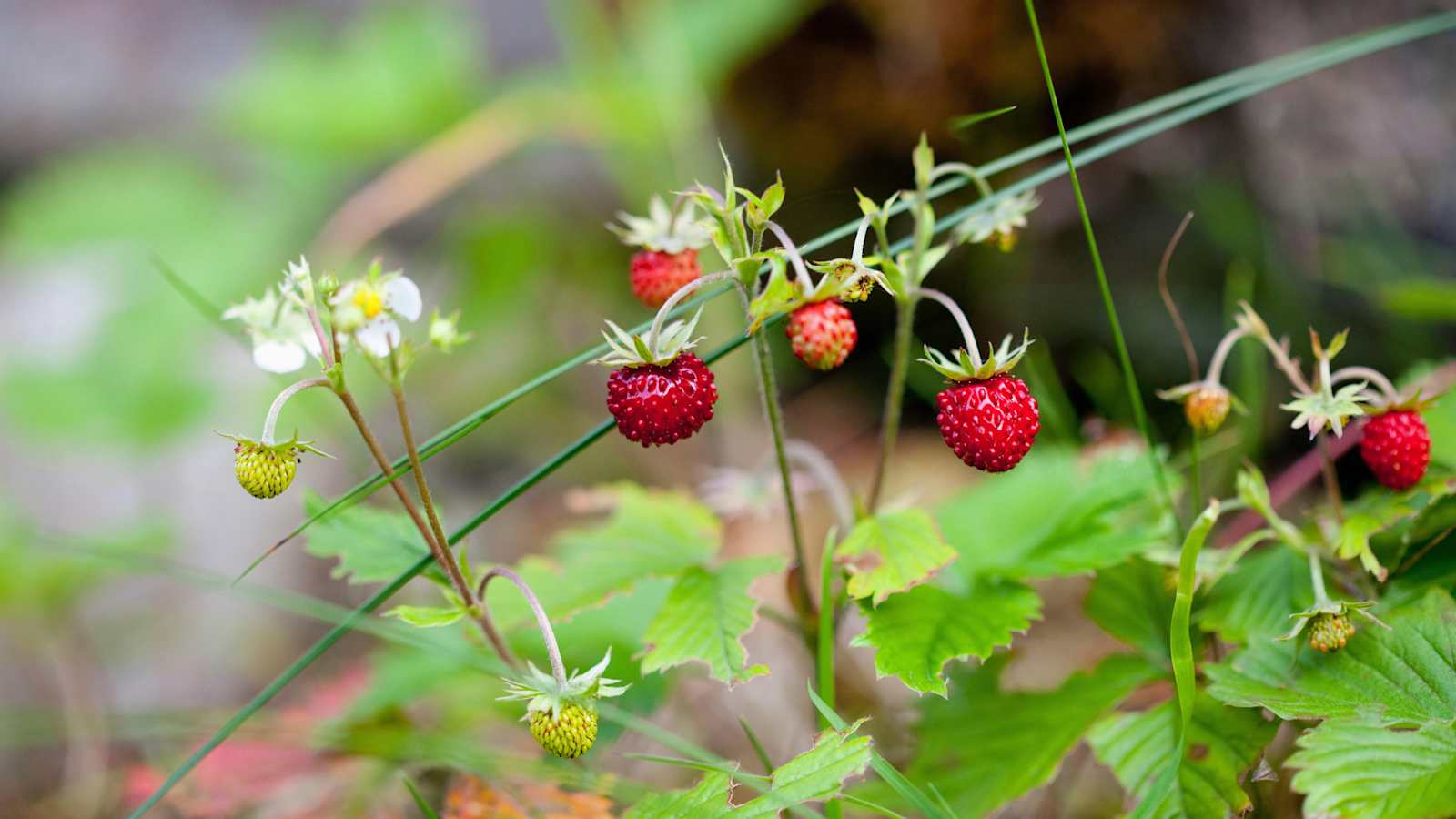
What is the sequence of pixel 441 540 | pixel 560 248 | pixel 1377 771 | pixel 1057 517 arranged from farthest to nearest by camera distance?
pixel 560 248, pixel 1057 517, pixel 441 540, pixel 1377 771

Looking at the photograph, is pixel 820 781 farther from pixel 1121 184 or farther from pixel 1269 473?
pixel 1121 184

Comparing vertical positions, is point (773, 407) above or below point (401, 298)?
below

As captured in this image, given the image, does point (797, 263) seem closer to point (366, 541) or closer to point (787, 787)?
point (787, 787)

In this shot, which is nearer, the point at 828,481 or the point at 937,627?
the point at 937,627

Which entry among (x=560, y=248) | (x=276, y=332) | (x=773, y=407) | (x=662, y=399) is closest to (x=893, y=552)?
(x=773, y=407)

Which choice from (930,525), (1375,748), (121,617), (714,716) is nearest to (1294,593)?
(1375,748)

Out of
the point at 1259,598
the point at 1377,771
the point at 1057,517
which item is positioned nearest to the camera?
the point at 1377,771

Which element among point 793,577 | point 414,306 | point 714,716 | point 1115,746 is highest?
point 414,306
